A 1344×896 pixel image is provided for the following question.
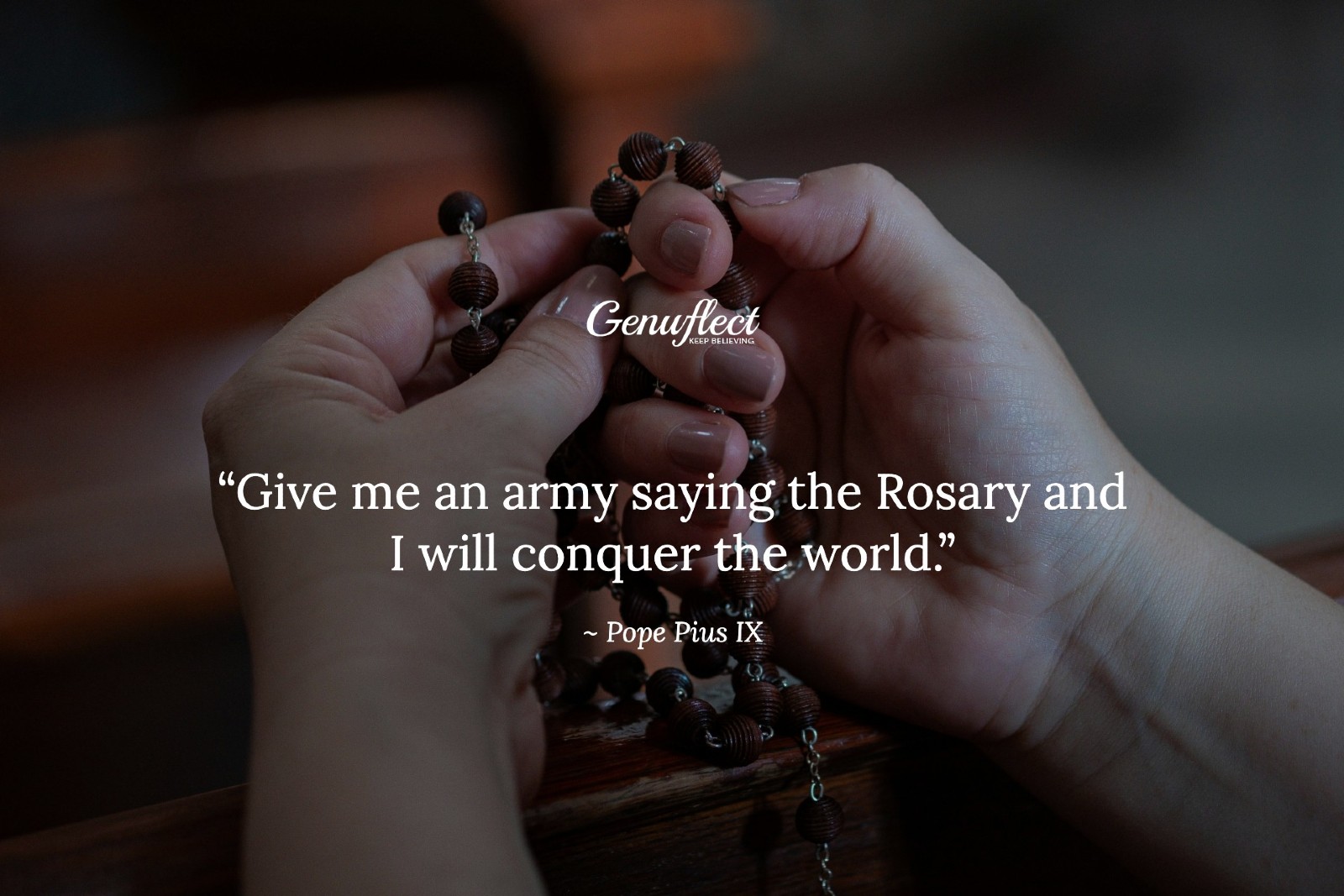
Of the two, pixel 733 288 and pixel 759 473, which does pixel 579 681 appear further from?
pixel 733 288

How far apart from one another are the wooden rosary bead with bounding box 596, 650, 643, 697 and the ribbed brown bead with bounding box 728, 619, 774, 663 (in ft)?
0.33

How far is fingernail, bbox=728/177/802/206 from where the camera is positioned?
74 cm

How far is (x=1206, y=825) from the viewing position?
72 cm

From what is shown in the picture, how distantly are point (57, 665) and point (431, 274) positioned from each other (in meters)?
1.45

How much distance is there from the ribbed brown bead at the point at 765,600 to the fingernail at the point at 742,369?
0.17m

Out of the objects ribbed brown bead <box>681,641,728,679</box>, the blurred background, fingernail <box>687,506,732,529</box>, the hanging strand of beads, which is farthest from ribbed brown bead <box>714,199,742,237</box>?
the blurred background

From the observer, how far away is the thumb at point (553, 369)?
597 millimetres

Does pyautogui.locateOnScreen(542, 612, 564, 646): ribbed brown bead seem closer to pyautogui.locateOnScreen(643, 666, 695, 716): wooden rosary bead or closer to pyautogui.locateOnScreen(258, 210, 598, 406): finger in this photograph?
pyautogui.locateOnScreen(643, 666, 695, 716): wooden rosary bead

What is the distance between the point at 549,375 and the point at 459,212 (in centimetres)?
22

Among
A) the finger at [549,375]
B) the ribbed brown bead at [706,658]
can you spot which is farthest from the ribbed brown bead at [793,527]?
the finger at [549,375]

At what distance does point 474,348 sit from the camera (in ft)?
2.50

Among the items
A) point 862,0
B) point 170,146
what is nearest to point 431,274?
point 170,146

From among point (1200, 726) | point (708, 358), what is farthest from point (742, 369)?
point (1200, 726)

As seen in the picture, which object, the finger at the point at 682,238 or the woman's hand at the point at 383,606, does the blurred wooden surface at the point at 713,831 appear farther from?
the finger at the point at 682,238
